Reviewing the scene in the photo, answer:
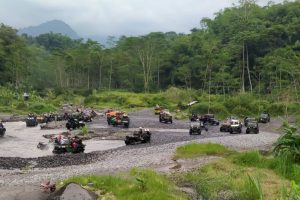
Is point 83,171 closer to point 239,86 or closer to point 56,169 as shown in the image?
point 56,169

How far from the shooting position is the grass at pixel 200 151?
32.3 m

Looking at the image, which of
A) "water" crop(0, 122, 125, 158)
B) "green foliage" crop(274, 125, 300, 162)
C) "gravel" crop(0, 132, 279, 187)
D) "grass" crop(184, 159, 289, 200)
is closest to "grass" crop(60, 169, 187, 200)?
"grass" crop(184, 159, 289, 200)

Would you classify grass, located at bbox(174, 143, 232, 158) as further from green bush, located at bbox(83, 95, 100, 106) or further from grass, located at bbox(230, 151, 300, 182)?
green bush, located at bbox(83, 95, 100, 106)

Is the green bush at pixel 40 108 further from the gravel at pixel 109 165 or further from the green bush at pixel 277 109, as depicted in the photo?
the gravel at pixel 109 165

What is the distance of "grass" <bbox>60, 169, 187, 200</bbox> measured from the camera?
19.2 metres

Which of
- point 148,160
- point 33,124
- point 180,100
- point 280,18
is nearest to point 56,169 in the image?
point 148,160

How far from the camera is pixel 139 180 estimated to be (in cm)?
2006

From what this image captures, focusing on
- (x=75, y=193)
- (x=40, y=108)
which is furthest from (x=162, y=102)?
(x=75, y=193)

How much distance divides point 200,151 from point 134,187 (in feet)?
44.0

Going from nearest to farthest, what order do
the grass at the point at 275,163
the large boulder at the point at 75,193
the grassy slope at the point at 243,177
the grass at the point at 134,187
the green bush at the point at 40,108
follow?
the large boulder at the point at 75,193 < the grass at the point at 134,187 < the grassy slope at the point at 243,177 < the grass at the point at 275,163 < the green bush at the point at 40,108

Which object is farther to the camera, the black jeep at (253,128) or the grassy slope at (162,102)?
the grassy slope at (162,102)

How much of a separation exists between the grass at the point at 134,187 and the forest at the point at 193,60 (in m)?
62.4

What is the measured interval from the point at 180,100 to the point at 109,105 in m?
15.9

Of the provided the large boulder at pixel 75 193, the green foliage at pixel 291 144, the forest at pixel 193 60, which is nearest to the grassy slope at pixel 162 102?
the forest at pixel 193 60
